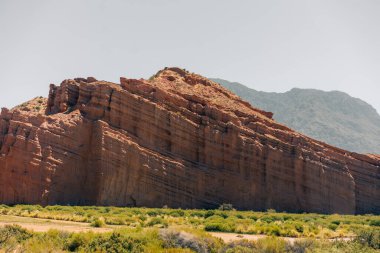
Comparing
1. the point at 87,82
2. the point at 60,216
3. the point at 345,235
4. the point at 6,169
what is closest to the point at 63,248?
the point at 60,216

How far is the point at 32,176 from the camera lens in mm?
46781

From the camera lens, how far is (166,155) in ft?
187

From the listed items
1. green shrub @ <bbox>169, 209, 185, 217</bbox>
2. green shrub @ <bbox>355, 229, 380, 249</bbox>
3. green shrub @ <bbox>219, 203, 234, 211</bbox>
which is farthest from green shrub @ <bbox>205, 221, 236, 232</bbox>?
green shrub @ <bbox>219, 203, 234, 211</bbox>

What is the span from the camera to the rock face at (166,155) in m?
48.5

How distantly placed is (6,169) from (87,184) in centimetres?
908

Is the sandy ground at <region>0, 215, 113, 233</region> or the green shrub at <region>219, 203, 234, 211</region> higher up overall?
the green shrub at <region>219, 203, 234, 211</region>

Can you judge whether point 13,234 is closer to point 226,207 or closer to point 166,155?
point 166,155

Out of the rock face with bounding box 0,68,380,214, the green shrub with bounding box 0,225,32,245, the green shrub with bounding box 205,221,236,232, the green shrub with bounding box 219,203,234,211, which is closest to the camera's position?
the green shrub with bounding box 0,225,32,245

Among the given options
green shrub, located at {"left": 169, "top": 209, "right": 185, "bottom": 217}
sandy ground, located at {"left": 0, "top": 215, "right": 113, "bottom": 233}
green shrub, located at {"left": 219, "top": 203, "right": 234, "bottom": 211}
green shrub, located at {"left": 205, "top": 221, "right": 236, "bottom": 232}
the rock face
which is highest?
the rock face

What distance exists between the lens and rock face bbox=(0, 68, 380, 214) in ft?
159

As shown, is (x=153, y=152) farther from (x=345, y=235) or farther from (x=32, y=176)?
(x=345, y=235)

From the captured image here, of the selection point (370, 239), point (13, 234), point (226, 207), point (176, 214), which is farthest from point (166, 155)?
Result: point (13, 234)

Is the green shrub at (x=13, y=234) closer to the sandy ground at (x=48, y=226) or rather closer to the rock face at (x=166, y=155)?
the sandy ground at (x=48, y=226)

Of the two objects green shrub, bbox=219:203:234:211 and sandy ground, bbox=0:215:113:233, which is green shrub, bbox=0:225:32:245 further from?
green shrub, bbox=219:203:234:211
